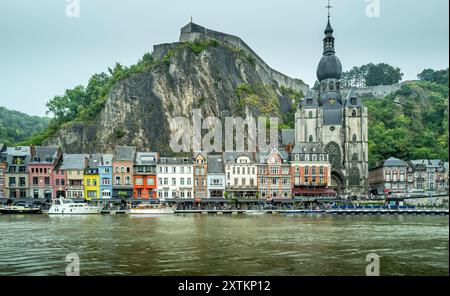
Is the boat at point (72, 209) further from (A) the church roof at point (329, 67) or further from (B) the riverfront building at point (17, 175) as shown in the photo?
(A) the church roof at point (329, 67)

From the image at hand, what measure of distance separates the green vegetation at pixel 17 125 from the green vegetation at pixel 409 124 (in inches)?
2988

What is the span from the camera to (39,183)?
76.9m

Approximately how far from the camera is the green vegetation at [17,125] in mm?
104144

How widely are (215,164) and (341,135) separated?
92.4ft

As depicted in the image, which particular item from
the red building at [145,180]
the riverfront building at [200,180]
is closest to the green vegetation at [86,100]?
the red building at [145,180]

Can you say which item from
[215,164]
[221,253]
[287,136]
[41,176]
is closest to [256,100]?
[287,136]

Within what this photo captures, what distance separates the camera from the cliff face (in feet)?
303

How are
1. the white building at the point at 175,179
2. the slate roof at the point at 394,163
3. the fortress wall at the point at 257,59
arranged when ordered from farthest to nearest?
the fortress wall at the point at 257,59 < the slate roof at the point at 394,163 < the white building at the point at 175,179

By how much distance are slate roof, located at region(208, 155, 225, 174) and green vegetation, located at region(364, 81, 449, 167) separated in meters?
35.5

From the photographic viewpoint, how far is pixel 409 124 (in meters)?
120

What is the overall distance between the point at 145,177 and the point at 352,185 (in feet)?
127

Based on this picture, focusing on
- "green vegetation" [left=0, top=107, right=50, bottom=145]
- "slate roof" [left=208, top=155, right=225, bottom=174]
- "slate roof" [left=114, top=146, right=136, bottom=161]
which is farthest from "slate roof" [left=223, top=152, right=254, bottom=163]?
"green vegetation" [left=0, top=107, right=50, bottom=145]
